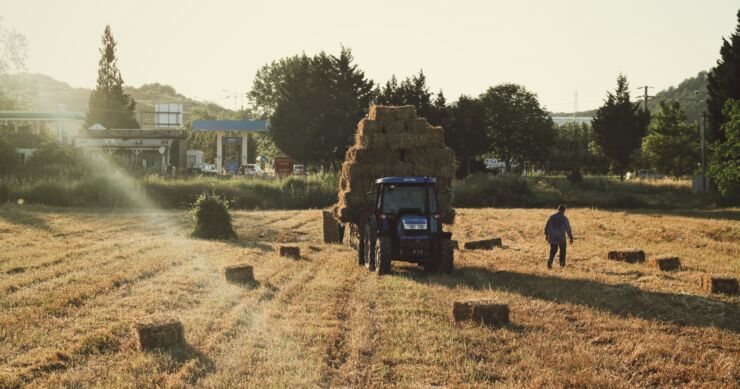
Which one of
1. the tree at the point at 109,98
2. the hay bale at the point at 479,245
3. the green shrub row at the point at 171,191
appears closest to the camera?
the hay bale at the point at 479,245

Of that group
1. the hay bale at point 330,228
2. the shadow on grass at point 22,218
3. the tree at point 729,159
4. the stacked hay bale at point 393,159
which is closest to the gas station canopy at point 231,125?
the shadow on grass at point 22,218

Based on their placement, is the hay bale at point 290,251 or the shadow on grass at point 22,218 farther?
the shadow on grass at point 22,218

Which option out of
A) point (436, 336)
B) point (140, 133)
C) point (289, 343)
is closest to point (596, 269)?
point (436, 336)

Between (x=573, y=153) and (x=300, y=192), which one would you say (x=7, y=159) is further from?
(x=573, y=153)

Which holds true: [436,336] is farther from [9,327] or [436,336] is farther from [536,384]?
[9,327]

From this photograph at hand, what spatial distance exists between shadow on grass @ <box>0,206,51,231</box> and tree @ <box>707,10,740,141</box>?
1634 inches

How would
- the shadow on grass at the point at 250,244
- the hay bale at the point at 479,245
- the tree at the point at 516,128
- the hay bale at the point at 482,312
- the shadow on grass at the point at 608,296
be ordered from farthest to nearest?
the tree at the point at 516,128
the hay bale at the point at 479,245
the shadow on grass at the point at 250,244
the shadow on grass at the point at 608,296
the hay bale at the point at 482,312

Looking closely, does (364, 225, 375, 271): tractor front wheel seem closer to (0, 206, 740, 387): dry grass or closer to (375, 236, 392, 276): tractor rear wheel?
(0, 206, 740, 387): dry grass

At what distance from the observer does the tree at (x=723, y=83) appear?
48312mm

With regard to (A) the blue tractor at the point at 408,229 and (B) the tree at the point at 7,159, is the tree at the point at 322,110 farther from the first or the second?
(A) the blue tractor at the point at 408,229

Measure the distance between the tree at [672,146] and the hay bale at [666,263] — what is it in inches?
2294

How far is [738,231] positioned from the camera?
2920 cm

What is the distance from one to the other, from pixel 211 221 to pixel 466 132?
5066 cm

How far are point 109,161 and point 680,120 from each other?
56.4 m
